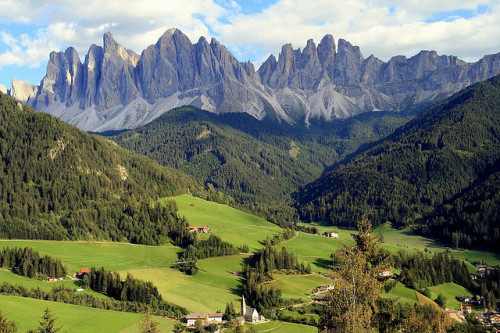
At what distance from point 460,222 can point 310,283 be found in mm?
88933

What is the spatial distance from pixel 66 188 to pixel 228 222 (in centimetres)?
5820

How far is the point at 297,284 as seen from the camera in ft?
360

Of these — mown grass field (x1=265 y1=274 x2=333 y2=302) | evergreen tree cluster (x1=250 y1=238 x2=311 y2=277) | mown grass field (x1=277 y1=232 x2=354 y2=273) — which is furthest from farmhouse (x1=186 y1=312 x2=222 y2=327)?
mown grass field (x1=277 y1=232 x2=354 y2=273)

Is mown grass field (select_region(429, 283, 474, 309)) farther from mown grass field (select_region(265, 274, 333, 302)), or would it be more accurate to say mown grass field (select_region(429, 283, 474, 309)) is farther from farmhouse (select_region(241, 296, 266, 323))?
farmhouse (select_region(241, 296, 266, 323))

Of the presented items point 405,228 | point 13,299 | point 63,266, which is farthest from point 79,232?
point 405,228

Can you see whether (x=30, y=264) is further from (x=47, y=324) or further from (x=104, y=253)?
(x=47, y=324)

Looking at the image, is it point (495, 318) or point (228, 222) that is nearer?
point (495, 318)

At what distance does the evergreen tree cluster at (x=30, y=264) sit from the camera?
9725 cm

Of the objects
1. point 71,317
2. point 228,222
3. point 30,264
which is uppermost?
point 228,222

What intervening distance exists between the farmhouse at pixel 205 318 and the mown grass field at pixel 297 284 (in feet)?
66.9

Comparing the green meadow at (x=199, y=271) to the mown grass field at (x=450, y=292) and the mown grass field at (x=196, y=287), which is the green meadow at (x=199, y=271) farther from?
the mown grass field at (x=450, y=292)

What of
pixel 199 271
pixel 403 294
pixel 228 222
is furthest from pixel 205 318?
pixel 228 222

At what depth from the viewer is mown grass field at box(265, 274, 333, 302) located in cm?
10375

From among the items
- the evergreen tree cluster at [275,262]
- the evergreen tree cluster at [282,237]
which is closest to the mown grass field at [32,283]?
the evergreen tree cluster at [275,262]
